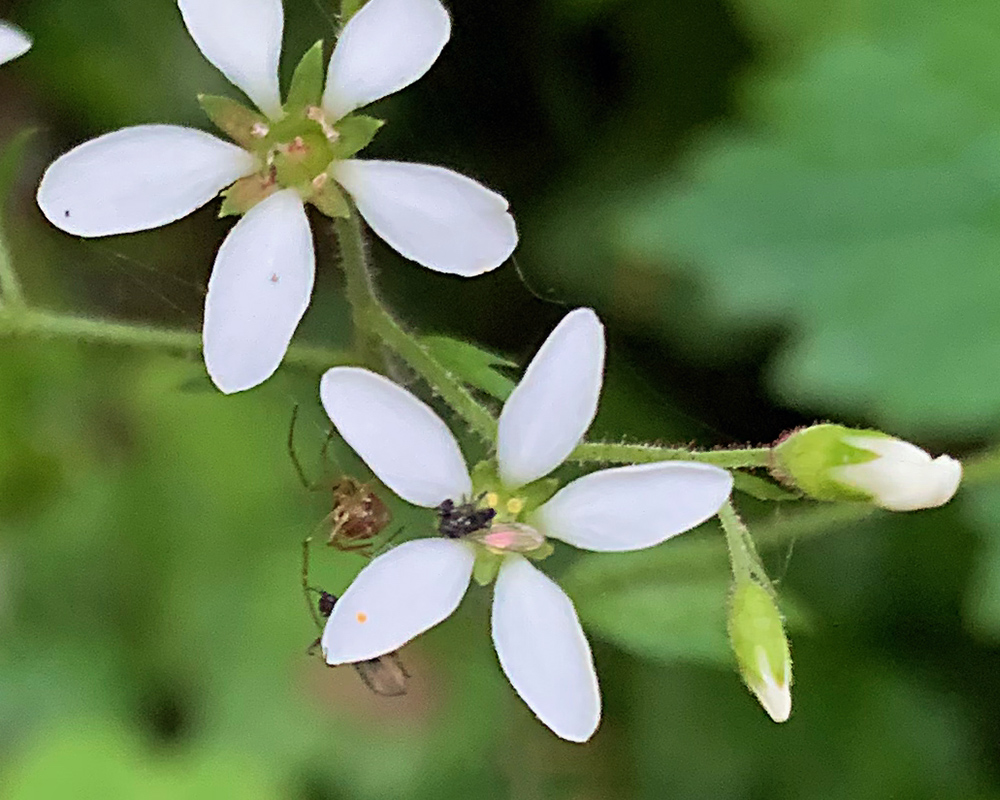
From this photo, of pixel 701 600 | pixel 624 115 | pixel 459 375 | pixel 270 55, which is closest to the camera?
pixel 270 55

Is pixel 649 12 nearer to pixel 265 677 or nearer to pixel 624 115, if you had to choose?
pixel 624 115

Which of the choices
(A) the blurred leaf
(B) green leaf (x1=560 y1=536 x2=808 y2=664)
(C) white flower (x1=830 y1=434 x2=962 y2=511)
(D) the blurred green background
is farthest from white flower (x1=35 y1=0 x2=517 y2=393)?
(A) the blurred leaf

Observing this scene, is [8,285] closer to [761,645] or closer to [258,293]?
[258,293]

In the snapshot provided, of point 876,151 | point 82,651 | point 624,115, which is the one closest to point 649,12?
point 624,115

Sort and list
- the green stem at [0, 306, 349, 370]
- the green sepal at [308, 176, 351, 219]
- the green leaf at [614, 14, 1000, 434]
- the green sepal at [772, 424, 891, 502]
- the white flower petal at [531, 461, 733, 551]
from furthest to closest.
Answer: the green leaf at [614, 14, 1000, 434]
the green stem at [0, 306, 349, 370]
the green sepal at [308, 176, 351, 219]
the green sepal at [772, 424, 891, 502]
the white flower petal at [531, 461, 733, 551]

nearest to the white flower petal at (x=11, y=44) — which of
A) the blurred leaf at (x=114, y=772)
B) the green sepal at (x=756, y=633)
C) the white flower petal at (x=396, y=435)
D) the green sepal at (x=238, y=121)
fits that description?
the green sepal at (x=238, y=121)

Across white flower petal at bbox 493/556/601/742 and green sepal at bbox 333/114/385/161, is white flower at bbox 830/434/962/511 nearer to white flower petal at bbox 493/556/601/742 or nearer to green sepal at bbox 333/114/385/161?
white flower petal at bbox 493/556/601/742
